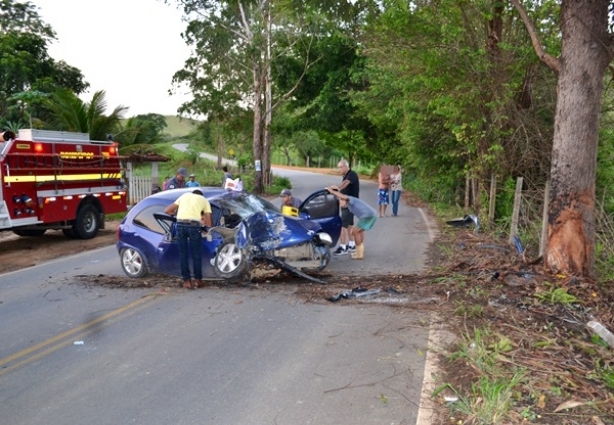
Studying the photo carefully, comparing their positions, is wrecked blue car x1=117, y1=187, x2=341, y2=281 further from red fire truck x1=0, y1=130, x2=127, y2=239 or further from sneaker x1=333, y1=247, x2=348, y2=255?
red fire truck x1=0, y1=130, x2=127, y2=239

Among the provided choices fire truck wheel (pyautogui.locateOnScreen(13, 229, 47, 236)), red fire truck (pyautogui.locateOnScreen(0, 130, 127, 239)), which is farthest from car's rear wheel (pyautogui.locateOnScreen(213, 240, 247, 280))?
fire truck wheel (pyautogui.locateOnScreen(13, 229, 47, 236))

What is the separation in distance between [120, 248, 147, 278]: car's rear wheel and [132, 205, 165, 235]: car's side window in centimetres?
43

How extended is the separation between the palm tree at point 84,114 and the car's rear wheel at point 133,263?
11.6 m

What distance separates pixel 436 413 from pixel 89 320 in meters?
4.39

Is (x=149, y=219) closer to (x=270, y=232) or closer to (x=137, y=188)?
(x=270, y=232)

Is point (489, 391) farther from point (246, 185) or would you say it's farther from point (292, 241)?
point (246, 185)

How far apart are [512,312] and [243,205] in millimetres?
4492

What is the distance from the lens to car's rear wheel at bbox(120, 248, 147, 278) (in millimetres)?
8727

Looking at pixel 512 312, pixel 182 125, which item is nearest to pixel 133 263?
pixel 512 312

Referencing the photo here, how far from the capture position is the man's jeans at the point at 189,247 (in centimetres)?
788

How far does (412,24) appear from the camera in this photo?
40.0 feet

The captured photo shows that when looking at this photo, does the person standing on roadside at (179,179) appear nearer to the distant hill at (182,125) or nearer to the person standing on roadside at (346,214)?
the person standing on roadside at (346,214)

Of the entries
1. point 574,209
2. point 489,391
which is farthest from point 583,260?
point 489,391

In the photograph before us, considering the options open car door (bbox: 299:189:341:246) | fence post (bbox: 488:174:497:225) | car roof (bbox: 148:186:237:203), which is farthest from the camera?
fence post (bbox: 488:174:497:225)
